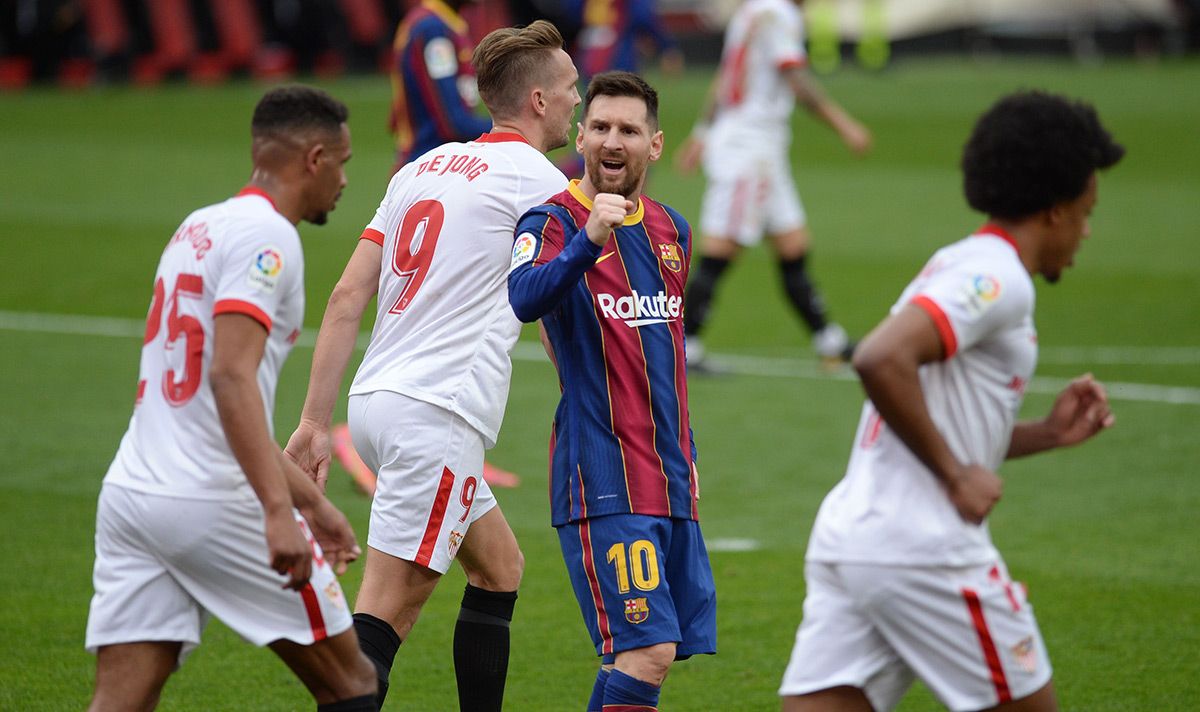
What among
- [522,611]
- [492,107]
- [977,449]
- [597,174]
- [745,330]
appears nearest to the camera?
[977,449]

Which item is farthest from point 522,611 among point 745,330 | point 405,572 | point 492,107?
point 745,330

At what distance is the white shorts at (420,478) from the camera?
4805 mm

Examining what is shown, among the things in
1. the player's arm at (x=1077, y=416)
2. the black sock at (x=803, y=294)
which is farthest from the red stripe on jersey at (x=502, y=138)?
the black sock at (x=803, y=294)

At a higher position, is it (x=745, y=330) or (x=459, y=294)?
(x=459, y=294)

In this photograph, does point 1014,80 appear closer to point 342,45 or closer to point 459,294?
point 342,45

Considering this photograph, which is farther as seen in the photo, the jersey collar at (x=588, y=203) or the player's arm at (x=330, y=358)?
the player's arm at (x=330, y=358)

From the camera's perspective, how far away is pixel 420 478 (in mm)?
4809

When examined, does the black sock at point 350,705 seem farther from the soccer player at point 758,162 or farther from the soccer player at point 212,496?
the soccer player at point 758,162

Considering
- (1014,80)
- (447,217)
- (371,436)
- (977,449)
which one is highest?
(447,217)

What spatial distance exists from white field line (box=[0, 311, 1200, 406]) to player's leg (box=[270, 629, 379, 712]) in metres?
7.95

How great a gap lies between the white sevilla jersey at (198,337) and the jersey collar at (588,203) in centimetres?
95

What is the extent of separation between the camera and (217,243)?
398 centimetres

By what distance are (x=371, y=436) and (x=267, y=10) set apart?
31.1m

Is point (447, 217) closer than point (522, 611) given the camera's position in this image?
Yes
